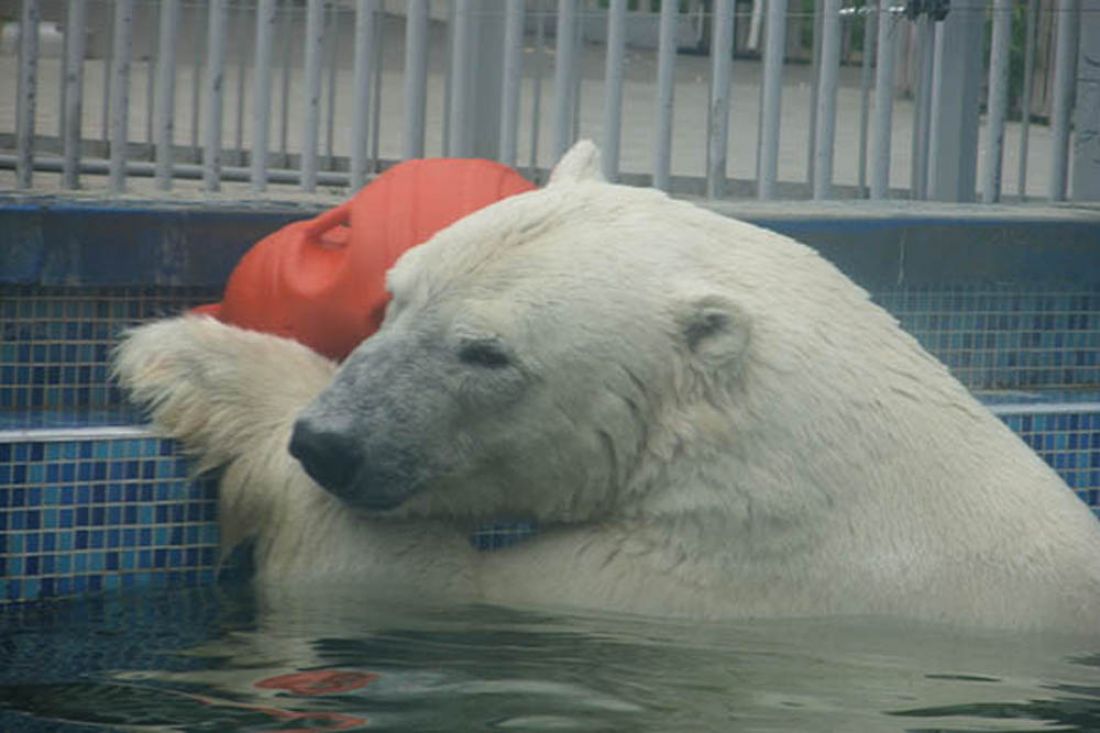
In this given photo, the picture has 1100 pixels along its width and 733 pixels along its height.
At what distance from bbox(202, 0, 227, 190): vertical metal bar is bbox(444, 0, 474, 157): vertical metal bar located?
0.69 metres

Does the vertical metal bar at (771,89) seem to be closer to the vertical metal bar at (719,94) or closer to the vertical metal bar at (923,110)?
the vertical metal bar at (719,94)

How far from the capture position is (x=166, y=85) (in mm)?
5613

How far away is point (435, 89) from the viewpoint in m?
7.29

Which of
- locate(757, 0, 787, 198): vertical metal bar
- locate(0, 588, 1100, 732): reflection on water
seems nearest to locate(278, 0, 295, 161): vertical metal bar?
locate(757, 0, 787, 198): vertical metal bar

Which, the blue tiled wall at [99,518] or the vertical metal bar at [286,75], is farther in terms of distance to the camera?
the vertical metal bar at [286,75]

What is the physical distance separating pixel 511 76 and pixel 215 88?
88cm

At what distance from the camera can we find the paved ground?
271 inches

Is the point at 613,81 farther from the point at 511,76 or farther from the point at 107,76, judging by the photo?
the point at 107,76

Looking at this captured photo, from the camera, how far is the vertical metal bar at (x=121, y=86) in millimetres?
5465

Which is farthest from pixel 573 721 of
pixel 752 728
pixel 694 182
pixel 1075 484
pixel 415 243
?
pixel 694 182

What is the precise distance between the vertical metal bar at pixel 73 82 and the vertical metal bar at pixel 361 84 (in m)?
0.81

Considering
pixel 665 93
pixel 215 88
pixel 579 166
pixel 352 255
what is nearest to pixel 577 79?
pixel 665 93

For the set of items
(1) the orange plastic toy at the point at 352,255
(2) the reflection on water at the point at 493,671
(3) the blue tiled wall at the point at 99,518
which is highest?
(1) the orange plastic toy at the point at 352,255

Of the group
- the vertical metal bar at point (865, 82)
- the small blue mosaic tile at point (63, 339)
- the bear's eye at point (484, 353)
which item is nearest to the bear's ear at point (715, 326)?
the bear's eye at point (484, 353)
